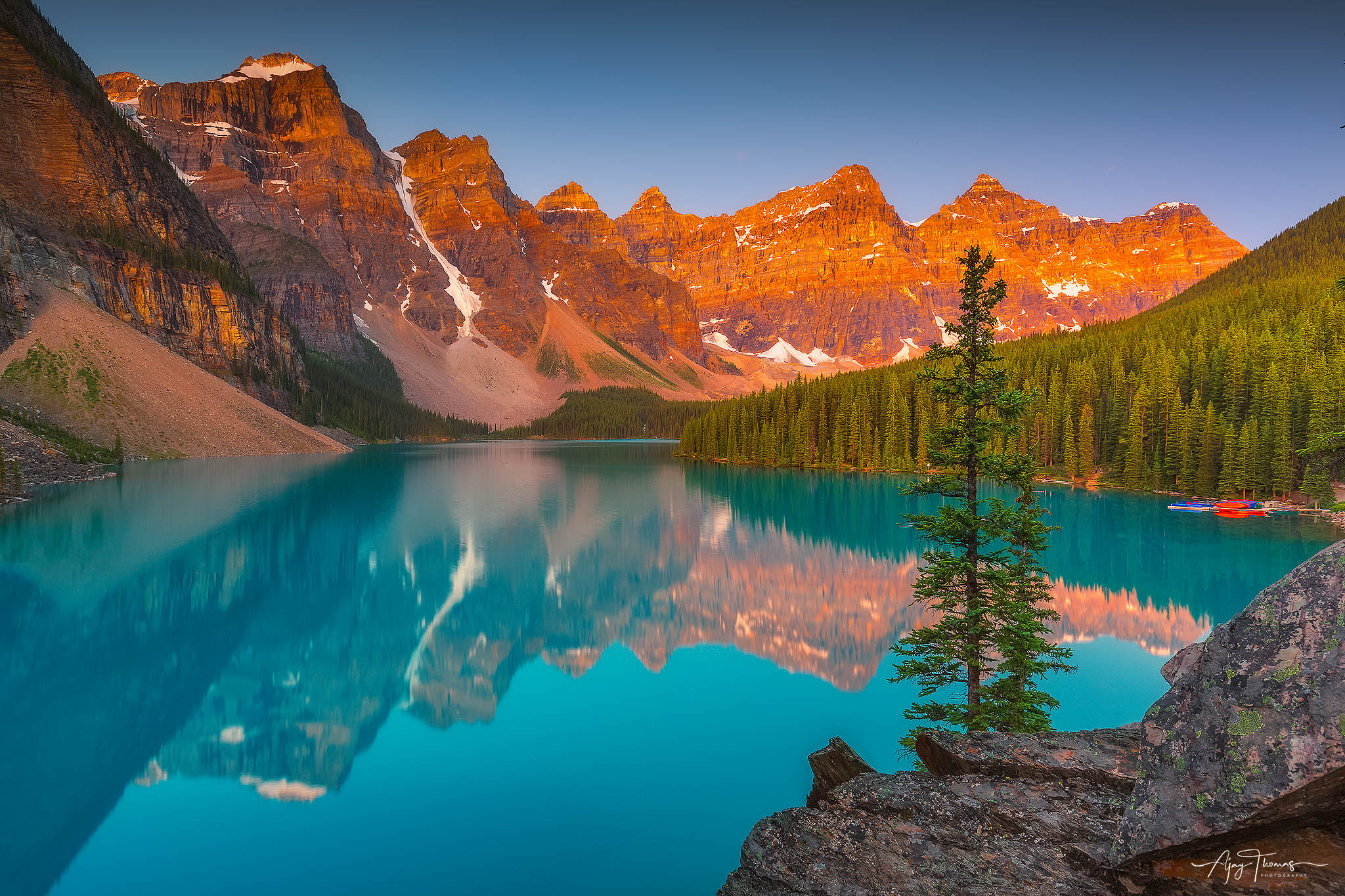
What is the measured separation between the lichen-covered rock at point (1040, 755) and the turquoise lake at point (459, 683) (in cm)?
421

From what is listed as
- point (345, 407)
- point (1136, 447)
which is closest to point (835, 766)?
point (1136, 447)

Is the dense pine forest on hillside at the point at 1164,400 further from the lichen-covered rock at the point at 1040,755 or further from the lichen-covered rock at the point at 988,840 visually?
the lichen-covered rock at the point at 988,840

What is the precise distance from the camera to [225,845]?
1023 cm

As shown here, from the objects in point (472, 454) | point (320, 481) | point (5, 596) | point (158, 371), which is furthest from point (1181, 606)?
point (472, 454)

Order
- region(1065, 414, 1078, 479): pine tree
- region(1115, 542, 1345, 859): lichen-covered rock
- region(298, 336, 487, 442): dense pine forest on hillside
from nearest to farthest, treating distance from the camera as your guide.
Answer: region(1115, 542, 1345, 859): lichen-covered rock < region(1065, 414, 1078, 479): pine tree < region(298, 336, 487, 442): dense pine forest on hillside

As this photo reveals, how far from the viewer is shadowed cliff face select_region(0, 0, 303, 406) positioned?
3310 inches

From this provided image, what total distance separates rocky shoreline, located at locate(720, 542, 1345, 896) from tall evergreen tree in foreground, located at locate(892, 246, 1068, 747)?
19.5 ft

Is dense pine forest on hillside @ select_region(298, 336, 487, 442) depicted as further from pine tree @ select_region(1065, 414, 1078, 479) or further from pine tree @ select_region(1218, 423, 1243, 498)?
pine tree @ select_region(1218, 423, 1243, 498)

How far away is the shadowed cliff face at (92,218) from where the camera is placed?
84062mm

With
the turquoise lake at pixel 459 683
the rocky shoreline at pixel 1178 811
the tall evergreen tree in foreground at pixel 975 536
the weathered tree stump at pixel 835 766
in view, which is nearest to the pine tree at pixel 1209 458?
the turquoise lake at pixel 459 683

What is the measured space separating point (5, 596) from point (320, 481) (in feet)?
142

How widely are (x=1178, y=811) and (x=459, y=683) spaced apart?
54.7ft

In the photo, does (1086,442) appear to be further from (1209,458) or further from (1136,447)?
(1209,458)

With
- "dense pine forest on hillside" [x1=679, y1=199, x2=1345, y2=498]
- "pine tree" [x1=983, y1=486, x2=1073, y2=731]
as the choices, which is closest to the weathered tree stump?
"pine tree" [x1=983, y1=486, x2=1073, y2=731]
